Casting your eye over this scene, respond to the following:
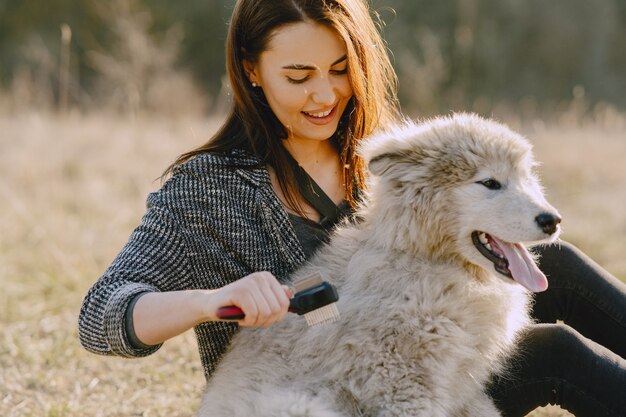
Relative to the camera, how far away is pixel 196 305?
2020mm

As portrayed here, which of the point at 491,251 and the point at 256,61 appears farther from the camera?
the point at 256,61

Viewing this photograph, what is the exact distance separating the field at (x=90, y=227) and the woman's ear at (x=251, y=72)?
0.98 metres

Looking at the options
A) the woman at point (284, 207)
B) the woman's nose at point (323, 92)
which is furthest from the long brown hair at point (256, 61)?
the woman's nose at point (323, 92)

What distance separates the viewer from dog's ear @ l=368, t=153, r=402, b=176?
2.61 meters

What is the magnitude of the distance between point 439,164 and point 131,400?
2.09 meters

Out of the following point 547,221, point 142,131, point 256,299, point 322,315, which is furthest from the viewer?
point 142,131

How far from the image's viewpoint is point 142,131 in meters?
9.54

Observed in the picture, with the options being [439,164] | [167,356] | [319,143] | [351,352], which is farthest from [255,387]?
[167,356]

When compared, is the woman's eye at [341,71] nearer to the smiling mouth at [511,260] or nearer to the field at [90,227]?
the smiling mouth at [511,260]

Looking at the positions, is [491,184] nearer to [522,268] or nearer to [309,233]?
[522,268]

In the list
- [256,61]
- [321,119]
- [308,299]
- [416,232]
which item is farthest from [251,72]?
[308,299]

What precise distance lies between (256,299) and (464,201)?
985 mm

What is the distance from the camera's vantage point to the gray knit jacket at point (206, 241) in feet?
7.64

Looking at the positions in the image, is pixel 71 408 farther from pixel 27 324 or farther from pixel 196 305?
pixel 196 305
